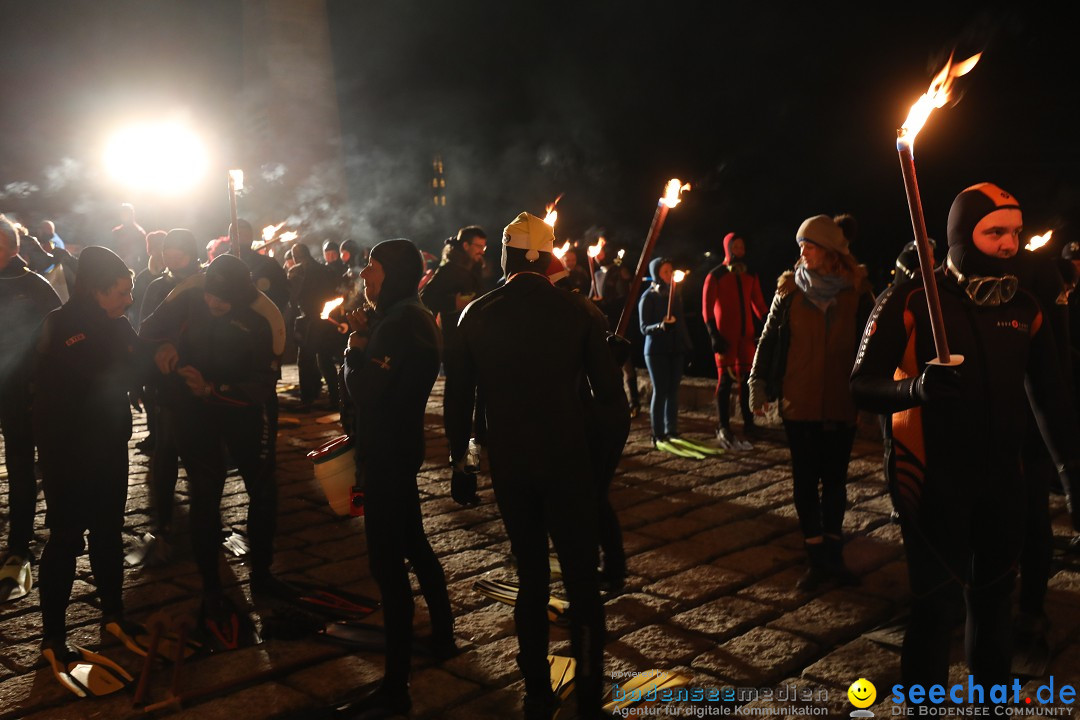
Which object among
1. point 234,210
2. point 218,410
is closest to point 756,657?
point 218,410

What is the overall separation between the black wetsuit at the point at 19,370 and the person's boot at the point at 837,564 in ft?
16.4

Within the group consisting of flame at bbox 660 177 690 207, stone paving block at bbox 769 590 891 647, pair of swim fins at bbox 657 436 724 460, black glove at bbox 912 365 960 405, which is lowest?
stone paving block at bbox 769 590 891 647

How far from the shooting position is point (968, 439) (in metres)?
3.17

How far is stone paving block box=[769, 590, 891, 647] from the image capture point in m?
4.52

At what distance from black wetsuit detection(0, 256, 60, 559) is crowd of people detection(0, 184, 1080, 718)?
0.02 m

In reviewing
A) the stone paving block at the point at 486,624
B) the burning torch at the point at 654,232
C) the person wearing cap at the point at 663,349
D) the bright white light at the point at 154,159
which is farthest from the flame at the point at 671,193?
the bright white light at the point at 154,159

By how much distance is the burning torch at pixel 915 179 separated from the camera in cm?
289

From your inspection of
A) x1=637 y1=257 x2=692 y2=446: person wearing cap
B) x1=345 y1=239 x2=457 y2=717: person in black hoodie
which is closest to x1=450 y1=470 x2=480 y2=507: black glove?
x1=345 y1=239 x2=457 y2=717: person in black hoodie

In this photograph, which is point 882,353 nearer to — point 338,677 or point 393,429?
point 393,429

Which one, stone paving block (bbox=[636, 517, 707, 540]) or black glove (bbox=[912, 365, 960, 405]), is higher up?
black glove (bbox=[912, 365, 960, 405])

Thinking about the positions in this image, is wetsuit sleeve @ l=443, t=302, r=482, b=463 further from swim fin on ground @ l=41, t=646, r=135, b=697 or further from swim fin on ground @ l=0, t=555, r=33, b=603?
swim fin on ground @ l=0, t=555, r=33, b=603

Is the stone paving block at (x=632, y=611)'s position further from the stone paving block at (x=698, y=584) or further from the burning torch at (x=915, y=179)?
the burning torch at (x=915, y=179)

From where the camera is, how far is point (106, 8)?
80.6ft

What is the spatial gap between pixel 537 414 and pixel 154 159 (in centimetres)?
2150
